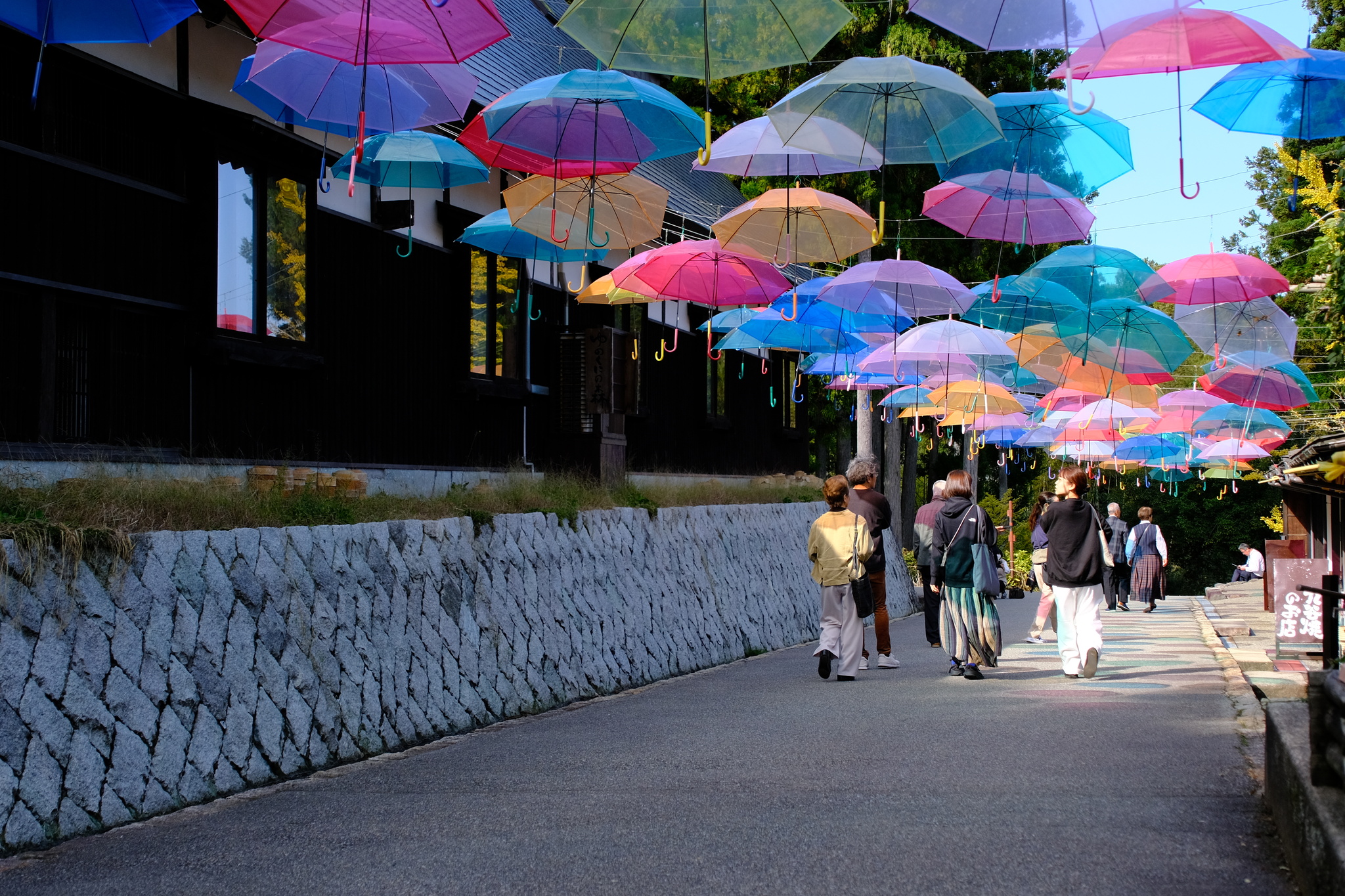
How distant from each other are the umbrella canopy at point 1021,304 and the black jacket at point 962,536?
3768mm

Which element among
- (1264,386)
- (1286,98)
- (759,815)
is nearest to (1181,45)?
(1286,98)

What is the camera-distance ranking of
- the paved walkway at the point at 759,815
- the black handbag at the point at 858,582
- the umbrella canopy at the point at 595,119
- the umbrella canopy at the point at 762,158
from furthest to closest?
the umbrella canopy at the point at 762,158 → the black handbag at the point at 858,582 → the umbrella canopy at the point at 595,119 → the paved walkway at the point at 759,815

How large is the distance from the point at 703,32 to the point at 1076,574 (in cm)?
560

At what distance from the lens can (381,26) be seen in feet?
24.5

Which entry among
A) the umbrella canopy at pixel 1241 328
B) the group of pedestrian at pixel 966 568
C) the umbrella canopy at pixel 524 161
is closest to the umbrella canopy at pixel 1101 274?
the umbrella canopy at pixel 1241 328

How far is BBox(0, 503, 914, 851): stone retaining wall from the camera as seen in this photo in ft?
18.2

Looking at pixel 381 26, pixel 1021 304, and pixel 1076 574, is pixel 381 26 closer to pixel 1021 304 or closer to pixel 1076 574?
pixel 1076 574

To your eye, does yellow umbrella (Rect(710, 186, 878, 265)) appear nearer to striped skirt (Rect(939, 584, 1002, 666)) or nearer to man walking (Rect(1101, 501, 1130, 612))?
striped skirt (Rect(939, 584, 1002, 666))

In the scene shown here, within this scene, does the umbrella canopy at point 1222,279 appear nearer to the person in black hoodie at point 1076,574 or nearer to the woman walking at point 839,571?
the person in black hoodie at point 1076,574

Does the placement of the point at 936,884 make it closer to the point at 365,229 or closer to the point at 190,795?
the point at 190,795

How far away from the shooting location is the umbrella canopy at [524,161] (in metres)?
10.3

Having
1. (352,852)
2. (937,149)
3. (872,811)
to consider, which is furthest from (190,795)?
(937,149)

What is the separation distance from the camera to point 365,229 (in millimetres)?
12406

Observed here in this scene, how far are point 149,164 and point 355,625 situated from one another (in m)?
4.27
